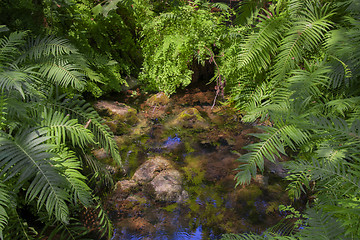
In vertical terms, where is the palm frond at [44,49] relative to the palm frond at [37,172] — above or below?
above

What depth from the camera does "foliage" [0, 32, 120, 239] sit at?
152 centimetres

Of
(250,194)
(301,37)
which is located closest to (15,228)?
(250,194)

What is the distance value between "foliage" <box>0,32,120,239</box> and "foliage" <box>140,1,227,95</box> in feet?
5.67

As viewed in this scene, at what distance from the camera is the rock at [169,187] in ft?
8.63

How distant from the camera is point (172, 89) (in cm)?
414

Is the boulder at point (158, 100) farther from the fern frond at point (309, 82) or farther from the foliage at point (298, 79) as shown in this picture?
the fern frond at point (309, 82)

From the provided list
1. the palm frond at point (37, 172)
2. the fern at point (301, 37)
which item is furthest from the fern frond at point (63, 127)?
the fern at point (301, 37)

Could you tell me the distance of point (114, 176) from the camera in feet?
9.36

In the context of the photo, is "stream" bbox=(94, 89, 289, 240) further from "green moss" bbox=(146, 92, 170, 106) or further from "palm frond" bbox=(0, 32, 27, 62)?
"palm frond" bbox=(0, 32, 27, 62)

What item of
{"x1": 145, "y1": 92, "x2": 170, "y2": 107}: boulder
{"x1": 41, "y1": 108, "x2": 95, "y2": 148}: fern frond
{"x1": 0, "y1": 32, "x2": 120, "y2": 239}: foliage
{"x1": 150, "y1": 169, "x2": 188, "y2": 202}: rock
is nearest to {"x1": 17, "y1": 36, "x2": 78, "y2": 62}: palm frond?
{"x1": 0, "y1": 32, "x2": 120, "y2": 239}: foliage

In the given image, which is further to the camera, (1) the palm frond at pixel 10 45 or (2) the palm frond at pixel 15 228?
(1) the palm frond at pixel 10 45

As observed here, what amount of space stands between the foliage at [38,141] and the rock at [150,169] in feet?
1.87

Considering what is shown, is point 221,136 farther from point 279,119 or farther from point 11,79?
point 11,79

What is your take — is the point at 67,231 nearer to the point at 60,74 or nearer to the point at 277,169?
the point at 60,74
